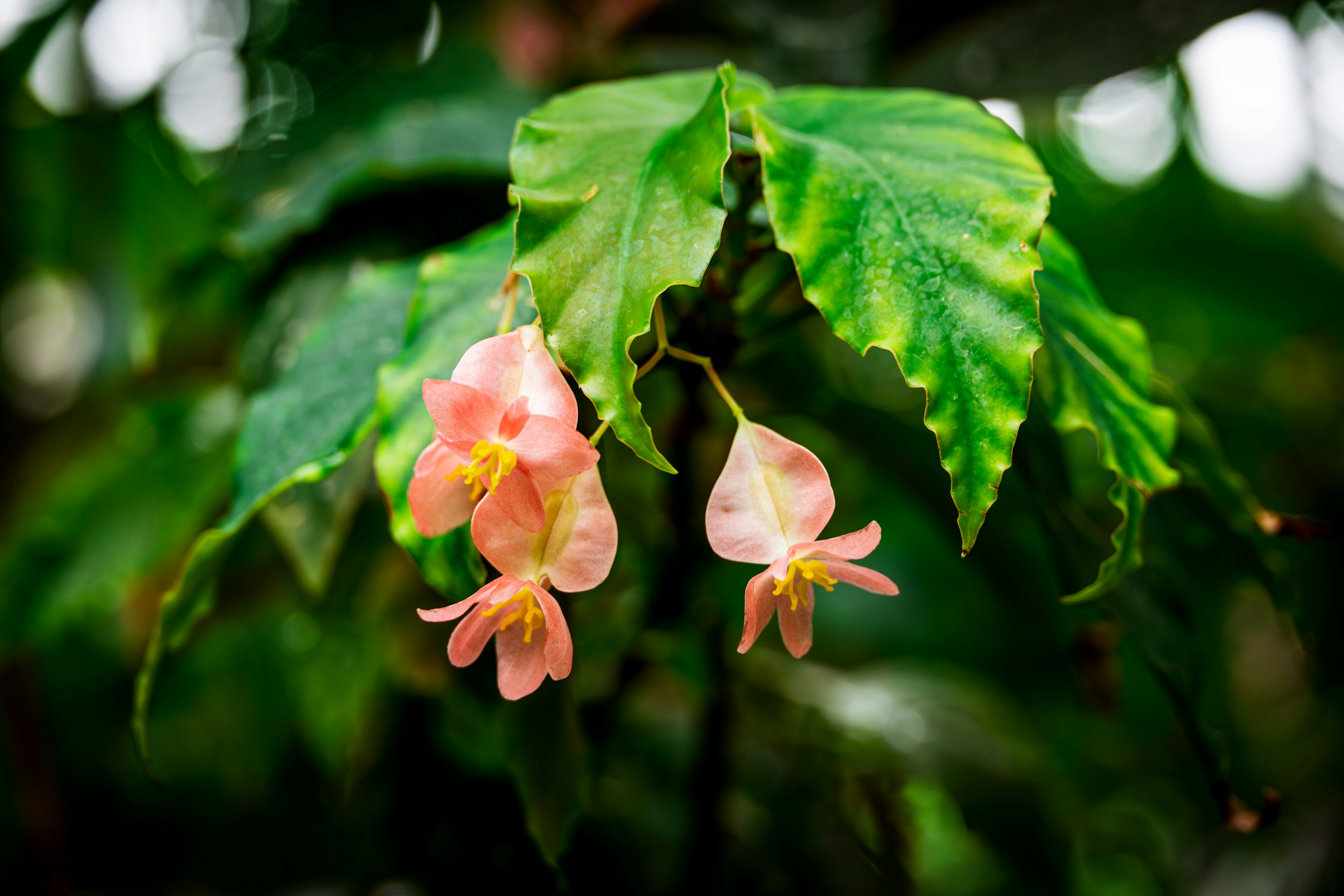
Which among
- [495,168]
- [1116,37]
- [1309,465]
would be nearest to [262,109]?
[495,168]

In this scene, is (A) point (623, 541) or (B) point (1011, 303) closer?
(B) point (1011, 303)

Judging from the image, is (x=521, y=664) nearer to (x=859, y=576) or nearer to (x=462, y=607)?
(x=462, y=607)

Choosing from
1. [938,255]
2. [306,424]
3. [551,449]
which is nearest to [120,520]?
[306,424]

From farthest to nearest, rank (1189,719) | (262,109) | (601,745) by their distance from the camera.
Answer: (262,109)
(601,745)
(1189,719)

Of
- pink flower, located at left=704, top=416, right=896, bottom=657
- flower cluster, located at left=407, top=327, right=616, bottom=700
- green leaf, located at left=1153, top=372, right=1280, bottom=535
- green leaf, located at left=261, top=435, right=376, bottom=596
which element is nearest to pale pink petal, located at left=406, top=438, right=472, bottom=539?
flower cluster, located at left=407, top=327, right=616, bottom=700

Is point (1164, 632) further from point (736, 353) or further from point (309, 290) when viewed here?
point (309, 290)

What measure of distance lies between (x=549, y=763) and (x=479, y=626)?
0.21 meters

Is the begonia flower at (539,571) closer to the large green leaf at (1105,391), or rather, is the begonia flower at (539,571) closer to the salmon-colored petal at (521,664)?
the salmon-colored petal at (521,664)

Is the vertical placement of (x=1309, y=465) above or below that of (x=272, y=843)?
above

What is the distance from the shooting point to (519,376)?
1.04 ft

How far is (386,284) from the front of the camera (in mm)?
525

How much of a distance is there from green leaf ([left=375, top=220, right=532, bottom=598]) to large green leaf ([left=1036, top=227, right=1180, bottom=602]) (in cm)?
27

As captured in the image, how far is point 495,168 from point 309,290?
0.68 ft

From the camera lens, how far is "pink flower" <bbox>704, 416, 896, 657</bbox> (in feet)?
1.01
